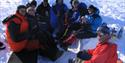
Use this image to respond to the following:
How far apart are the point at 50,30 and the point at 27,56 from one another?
64.4 inches

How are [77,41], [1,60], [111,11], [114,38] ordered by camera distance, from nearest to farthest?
[1,60]
[77,41]
[114,38]
[111,11]

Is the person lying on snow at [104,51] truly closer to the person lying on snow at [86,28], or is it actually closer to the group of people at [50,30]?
the group of people at [50,30]

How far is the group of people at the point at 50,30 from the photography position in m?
6.27

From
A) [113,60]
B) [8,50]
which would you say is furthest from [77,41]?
[113,60]

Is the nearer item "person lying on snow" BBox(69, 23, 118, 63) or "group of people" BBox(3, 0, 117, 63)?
"person lying on snow" BBox(69, 23, 118, 63)

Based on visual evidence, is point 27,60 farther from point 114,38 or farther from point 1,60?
point 114,38

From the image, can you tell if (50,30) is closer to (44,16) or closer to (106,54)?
(44,16)

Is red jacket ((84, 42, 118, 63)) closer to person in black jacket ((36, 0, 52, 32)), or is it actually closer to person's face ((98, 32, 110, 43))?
person's face ((98, 32, 110, 43))

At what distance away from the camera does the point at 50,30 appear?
29.0 feet

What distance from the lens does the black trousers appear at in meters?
7.30

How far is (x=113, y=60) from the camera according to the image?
6176 millimetres

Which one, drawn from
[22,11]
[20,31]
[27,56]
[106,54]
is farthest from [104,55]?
[22,11]

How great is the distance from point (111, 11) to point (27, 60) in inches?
219

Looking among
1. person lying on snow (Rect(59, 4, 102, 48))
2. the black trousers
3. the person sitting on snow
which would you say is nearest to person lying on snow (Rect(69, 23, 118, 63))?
the black trousers
